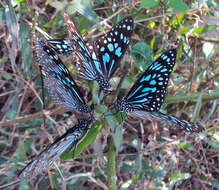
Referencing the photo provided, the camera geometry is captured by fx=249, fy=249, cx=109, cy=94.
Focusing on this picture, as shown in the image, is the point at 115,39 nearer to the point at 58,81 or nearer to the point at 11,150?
the point at 58,81

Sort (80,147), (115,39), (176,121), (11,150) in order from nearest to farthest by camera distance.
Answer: (176,121), (80,147), (115,39), (11,150)

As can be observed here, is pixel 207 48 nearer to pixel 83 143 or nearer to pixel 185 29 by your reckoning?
pixel 185 29

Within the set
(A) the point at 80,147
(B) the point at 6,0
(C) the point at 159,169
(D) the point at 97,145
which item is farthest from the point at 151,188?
(B) the point at 6,0

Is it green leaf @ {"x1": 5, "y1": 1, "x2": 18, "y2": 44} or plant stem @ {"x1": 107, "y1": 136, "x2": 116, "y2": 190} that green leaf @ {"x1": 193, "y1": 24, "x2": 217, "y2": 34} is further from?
green leaf @ {"x1": 5, "y1": 1, "x2": 18, "y2": 44}

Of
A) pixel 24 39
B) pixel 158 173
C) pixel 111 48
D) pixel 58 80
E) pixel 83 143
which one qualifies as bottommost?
pixel 158 173

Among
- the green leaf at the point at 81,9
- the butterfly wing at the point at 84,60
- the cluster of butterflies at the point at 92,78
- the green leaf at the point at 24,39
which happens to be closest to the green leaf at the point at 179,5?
the cluster of butterflies at the point at 92,78

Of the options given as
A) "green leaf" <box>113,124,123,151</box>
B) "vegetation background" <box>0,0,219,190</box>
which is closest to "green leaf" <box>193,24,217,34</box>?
"vegetation background" <box>0,0,219,190</box>

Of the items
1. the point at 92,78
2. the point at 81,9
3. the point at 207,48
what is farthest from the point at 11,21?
the point at 207,48

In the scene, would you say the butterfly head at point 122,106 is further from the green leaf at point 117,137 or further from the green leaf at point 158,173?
the green leaf at point 158,173
